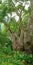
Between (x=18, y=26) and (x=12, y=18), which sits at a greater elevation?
(x=12, y=18)

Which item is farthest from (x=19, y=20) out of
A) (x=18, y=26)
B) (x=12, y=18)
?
(x=18, y=26)

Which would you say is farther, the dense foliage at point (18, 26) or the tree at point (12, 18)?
the tree at point (12, 18)

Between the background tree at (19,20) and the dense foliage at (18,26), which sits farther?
the background tree at (19,20)

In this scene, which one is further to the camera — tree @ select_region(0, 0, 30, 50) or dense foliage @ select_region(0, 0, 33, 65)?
tree @ select_region(0, 0, 30, 50)

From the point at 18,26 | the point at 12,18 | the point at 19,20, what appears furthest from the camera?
the point at 18,26

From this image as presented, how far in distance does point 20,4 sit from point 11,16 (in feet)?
1.70

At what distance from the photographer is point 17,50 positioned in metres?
6.62

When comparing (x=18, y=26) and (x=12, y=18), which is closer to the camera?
(x=12, y=18)

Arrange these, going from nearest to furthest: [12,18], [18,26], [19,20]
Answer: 1. [19,20]
2. [12,18]
3. [18,26]

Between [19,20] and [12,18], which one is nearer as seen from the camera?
[19,20]

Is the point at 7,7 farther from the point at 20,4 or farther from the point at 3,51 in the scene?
the point at 3,51

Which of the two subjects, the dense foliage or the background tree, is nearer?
the dense foliage

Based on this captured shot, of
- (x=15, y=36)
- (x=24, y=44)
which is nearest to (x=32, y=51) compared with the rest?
(x=24, y=44)

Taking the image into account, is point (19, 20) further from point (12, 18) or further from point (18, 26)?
point (18, 26)
